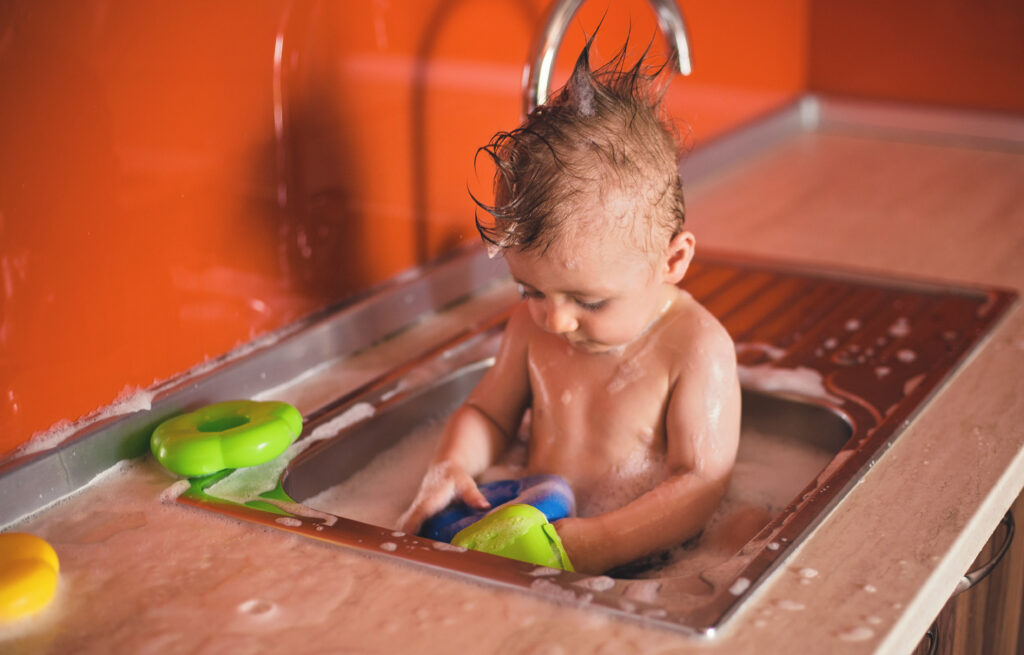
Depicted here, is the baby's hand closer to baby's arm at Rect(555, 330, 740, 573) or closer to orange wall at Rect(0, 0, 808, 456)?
baby's arm at Rect(555, 330, 740, 573)

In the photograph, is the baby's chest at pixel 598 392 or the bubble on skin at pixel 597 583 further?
the baby's chest at pixel 598 392

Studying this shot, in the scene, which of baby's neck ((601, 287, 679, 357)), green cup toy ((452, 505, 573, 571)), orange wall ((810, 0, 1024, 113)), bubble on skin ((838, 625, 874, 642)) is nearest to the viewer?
bubble on skin ((838, 625, 874, 642))

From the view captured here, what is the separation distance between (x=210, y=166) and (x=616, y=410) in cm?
48

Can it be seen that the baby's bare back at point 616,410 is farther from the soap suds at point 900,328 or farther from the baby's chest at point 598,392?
the soap suds at point 900,328


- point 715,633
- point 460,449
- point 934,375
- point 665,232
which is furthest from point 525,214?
point 934,375

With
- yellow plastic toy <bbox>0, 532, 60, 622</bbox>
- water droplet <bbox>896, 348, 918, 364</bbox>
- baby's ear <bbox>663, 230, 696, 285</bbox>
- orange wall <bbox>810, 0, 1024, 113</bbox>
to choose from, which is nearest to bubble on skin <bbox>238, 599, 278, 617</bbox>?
yellow plastic toy <bbox>0, 532, 60, 622</bbox>

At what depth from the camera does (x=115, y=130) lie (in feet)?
3.43

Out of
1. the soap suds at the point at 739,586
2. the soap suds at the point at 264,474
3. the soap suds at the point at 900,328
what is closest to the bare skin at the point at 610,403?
the soap suds at the point at 264,474

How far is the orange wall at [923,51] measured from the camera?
2131mm

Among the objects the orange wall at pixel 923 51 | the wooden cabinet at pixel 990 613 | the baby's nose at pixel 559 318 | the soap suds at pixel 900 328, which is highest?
the orange wall at pixel 923 51

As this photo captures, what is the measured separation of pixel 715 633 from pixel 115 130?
0.68 m

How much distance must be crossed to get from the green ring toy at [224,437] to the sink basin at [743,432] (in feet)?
0.09

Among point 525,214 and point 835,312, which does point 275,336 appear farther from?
point 835,312

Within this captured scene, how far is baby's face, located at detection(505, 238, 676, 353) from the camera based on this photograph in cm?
103
